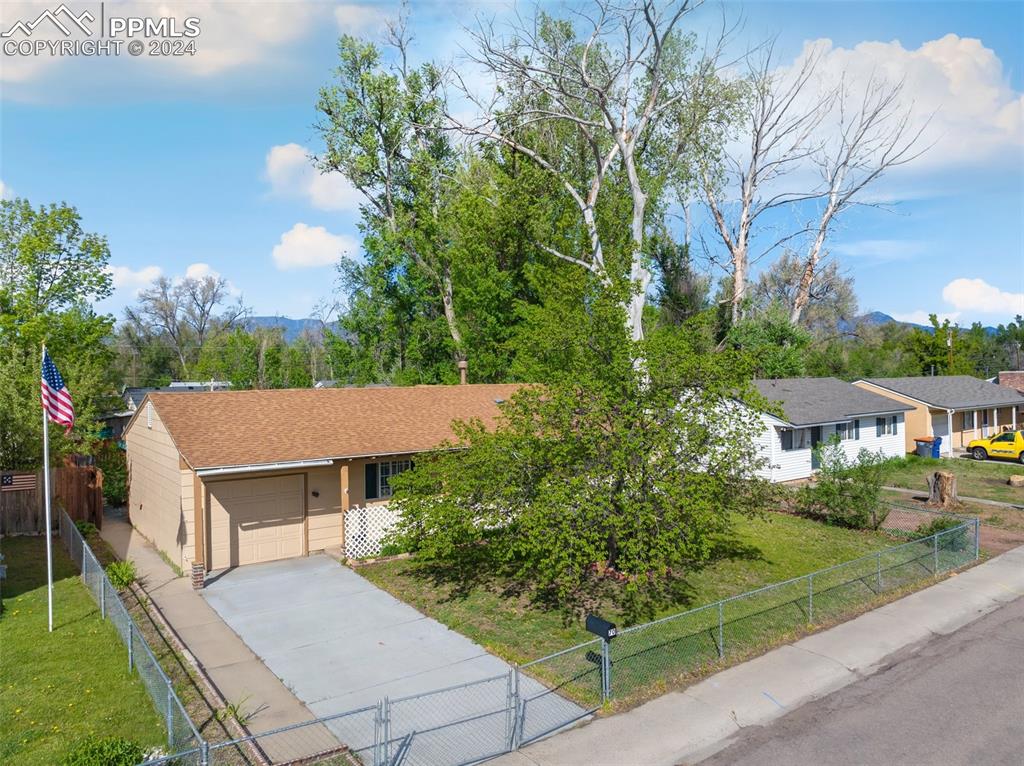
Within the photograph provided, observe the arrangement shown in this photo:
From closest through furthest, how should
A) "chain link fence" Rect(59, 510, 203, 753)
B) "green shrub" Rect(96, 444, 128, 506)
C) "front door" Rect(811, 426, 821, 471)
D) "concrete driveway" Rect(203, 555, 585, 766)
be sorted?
1. "chain link fence" Rect(59, 510, 203, 753)
2. "concrete driveway" Rect(203, 555, 585, 766)
3. "green shrub" Rect(96, 444, 128, 506)
4. "front door" Rect(811, 426, 821, 471)

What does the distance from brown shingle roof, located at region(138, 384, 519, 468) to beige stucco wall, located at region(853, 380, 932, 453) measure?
2363 centimetres

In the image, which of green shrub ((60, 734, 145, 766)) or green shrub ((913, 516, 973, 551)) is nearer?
green shrub ((60, 734, 145, 766))

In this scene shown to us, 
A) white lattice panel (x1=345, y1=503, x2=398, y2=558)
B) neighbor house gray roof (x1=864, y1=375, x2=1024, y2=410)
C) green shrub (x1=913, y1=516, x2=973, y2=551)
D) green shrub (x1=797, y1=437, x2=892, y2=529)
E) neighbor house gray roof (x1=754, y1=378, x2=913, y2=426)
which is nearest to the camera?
white lattice panel (x1=345, y1=503, x2=398, y2=558)

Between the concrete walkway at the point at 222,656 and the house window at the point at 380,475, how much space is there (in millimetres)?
4719

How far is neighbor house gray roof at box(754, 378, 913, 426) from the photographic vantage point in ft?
94.0

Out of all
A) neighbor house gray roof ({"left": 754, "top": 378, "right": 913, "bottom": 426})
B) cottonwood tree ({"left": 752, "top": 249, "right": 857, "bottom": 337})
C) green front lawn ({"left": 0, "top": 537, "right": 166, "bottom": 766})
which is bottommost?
green front lawn ({"left": 0, "top": 537, "right": 166, "bottom": 766})

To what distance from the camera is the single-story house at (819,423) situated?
27594 millimetres

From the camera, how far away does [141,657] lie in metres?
10.3

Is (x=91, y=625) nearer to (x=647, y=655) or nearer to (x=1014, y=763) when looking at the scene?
(x=647, y=655)

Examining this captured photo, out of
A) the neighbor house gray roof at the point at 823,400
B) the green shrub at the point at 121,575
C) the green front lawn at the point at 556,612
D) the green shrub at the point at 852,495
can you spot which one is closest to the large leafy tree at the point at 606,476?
the green front lawn at the point at 556,612

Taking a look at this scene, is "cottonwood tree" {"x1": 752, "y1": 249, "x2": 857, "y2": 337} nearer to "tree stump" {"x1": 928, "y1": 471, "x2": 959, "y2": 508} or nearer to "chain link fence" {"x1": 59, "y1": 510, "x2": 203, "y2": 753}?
"tree stump" {"x1": 928, "y1": 471, "x2": 959, "y2": 508}

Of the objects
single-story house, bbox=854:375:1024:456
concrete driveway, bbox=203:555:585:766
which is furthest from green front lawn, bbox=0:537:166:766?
single-story house, bbox=854:375:1024:456

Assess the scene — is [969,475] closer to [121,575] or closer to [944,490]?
[944,490]

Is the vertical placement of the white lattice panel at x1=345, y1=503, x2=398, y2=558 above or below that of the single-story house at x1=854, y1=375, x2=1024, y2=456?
below
